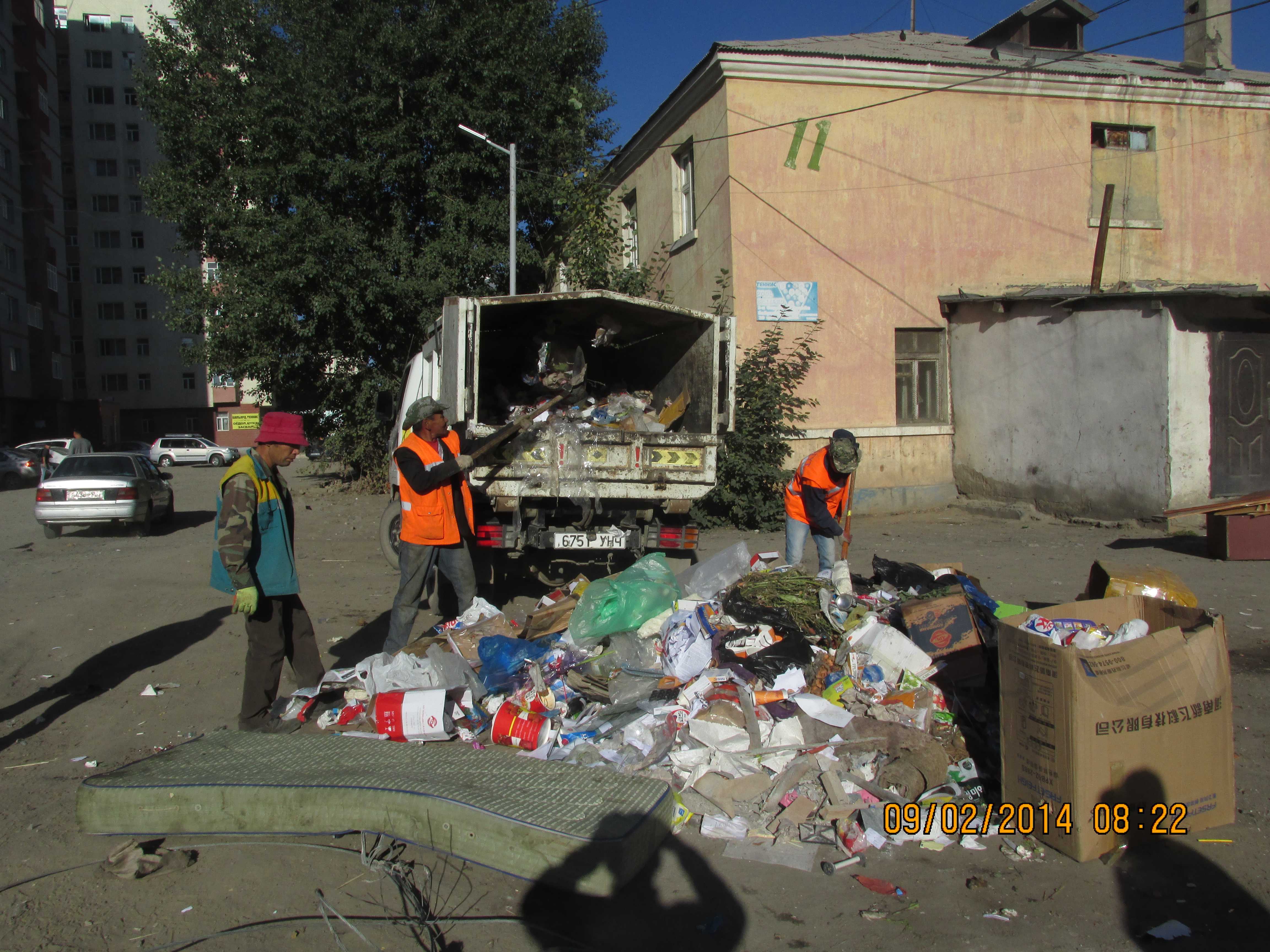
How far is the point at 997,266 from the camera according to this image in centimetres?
1339

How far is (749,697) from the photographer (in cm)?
409

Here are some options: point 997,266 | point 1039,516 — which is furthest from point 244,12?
point 1039,516

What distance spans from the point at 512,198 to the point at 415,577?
35.3 feet

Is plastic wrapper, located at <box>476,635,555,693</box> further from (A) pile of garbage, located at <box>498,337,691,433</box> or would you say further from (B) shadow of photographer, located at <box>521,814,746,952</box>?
(A) pile of garbage, located at <box>498,337,691,433</box>

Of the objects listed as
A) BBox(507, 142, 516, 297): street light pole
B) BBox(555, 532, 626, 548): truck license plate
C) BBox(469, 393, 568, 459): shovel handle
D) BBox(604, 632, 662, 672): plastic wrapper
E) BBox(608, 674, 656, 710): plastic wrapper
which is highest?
BBox(507, 142, 516, 297): street light pole

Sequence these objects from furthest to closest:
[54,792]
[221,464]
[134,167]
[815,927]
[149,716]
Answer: [134,167]
[221,464]
[149,716]
[54,792]
[815,927]

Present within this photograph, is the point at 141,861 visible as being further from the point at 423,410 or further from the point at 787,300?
the point at 787,300

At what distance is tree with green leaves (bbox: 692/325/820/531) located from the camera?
1109 cm

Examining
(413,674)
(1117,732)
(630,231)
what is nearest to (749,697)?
(1117,732)

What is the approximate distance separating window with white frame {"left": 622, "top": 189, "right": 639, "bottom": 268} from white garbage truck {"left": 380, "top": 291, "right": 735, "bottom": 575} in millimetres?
8165

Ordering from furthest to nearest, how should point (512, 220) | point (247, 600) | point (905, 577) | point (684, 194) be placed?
point (512, 220) → point (684, 194) → point (905, 577) → point (247, 600)

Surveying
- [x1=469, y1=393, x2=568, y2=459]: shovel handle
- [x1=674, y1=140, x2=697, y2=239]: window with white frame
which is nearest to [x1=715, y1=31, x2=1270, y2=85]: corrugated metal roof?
[x1=674, y1=140, x2=697, y2=239]: window with white frame

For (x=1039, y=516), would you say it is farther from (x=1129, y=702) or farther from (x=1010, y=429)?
(x=1129, y=702)

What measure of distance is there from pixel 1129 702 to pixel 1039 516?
10013mm
